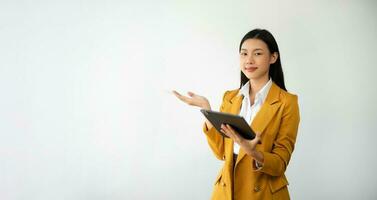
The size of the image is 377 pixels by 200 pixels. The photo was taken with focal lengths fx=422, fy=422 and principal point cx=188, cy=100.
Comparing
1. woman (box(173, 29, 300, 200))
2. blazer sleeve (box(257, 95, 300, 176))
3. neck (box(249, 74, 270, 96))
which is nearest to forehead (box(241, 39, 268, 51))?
woman (box(173, 29, 300, 200))

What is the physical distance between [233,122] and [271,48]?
19.0 inches

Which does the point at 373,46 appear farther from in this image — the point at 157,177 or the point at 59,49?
the point at 59,49

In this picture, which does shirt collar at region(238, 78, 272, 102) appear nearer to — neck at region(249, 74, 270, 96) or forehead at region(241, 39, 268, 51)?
neck at region(249, 74, 270, 96)

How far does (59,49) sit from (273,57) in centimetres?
145

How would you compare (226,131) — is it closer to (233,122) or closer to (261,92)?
(233,122)

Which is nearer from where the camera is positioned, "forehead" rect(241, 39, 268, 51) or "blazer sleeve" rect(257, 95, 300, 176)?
"blazer sleeve" rect(257, 95, 300, 176)

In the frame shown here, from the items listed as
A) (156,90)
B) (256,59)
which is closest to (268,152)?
(256,59)

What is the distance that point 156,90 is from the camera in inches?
107

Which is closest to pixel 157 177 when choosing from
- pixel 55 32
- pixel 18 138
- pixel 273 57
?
pixel 18 138

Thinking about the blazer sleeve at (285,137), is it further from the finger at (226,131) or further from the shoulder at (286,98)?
the finger at (226,131)

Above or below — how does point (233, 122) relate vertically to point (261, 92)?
below

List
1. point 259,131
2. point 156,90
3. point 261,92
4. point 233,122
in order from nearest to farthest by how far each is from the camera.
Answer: point 233,122 → point 259,131 → point 261,92 → point 156,90

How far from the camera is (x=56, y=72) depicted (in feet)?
8.63

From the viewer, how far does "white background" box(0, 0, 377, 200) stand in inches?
103
